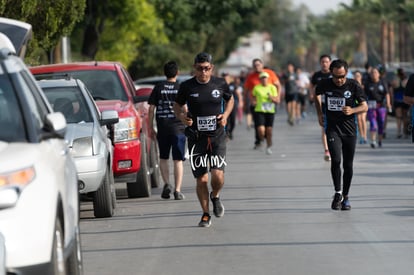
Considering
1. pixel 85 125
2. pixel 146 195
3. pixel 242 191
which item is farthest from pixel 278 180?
pixel 85 125

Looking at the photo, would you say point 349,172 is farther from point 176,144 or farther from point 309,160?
point 309,160

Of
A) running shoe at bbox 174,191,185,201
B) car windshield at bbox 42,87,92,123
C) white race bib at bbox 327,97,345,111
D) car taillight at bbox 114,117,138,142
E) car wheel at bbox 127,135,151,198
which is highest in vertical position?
car windshield at bbox 42,87,92,123

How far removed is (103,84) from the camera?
17.1 m

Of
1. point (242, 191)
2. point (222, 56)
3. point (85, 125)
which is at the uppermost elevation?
point (85, 125)

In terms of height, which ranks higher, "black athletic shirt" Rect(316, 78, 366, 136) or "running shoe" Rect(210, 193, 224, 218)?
"black athletic shirt" Rect(316, 78, 366, 136)

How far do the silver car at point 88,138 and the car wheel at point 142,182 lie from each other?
1126mm

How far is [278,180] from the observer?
746 inches

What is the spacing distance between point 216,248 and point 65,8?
40.5 feet

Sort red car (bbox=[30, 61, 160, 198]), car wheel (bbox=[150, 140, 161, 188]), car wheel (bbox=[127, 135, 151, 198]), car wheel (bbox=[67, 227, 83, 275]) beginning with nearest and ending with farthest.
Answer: car wheel (bbox=[67, 227, 83, 275]) → red car (bbox=[30, 61, 160, 198]) → car wheel (bbox=[127, 135, 151, 198]) → car wheel (bbox=[150, 140, 161, 188])

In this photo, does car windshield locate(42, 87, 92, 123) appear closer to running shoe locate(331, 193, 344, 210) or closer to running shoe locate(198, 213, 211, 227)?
running shoe locate(198, 213, 211, 227)

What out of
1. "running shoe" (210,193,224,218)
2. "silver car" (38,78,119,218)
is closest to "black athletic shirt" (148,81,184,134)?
"silver car" (38,78,119,218)

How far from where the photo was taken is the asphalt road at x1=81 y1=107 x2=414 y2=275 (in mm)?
10359

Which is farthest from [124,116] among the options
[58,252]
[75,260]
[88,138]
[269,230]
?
[58,252]

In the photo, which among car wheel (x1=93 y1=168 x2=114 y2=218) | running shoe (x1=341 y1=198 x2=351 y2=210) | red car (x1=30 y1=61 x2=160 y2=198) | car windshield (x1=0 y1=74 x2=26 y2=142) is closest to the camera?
car windshield (x1=0 y1=74 x2=26 y2=142)
